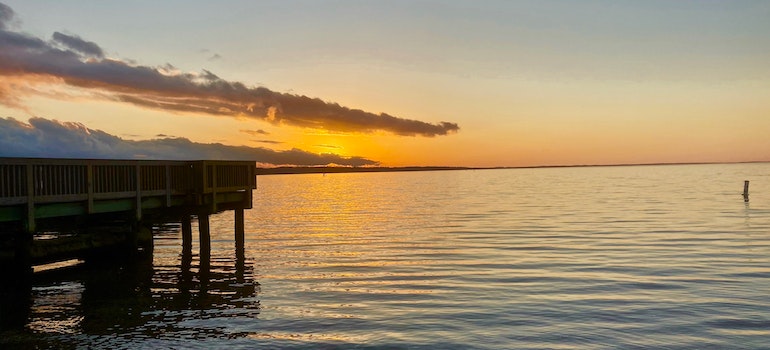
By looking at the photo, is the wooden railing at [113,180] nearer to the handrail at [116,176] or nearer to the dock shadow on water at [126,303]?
the handrail at [116,176]

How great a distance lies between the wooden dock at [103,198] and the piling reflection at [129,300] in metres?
1.24

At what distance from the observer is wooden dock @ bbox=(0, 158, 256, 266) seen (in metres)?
17.2

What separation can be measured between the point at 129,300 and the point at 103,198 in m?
4.65

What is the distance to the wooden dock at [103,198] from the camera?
17219mm

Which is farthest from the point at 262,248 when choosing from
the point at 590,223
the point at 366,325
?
the point at 590,223

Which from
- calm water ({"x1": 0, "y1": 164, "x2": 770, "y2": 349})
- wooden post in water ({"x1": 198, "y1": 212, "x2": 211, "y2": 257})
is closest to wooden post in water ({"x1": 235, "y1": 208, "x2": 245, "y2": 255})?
calm water ({"x1": 0, "y1": 164, "x2": 770, "y2": 349})

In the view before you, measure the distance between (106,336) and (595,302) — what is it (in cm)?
1133

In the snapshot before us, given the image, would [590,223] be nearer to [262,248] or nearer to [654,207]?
[654,207]

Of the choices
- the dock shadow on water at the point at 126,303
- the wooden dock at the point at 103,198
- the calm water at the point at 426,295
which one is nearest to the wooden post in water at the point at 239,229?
the wooden dock at the point at 103,198

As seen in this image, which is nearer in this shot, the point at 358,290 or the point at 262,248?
the point at 358,290

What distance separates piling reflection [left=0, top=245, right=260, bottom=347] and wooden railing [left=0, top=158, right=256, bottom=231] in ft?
7.85

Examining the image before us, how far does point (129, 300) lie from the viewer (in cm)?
1694

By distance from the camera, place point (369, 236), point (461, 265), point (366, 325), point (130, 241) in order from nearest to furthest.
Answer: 1. point (366, 325)
2. point (461, 265)
3. point (130, 241)
4. point (369, 236)

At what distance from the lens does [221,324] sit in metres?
14.0
